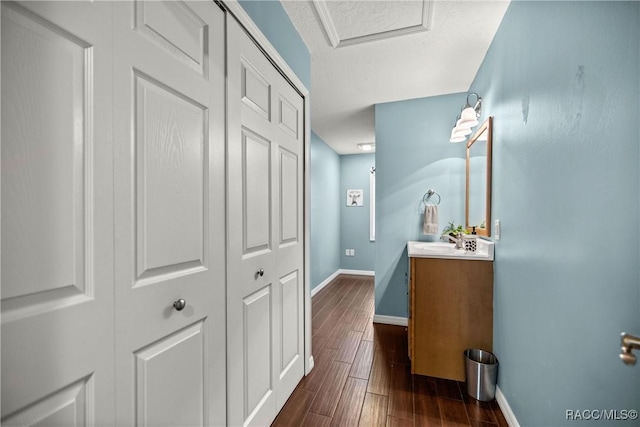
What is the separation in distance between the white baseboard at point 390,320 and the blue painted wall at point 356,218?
2271mm

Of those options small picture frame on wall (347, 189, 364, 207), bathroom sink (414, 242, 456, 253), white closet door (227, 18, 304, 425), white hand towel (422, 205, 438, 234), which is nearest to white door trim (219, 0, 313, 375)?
white closet door (227, 18, 304, 425)

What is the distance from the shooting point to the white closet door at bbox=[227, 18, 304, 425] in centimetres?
124

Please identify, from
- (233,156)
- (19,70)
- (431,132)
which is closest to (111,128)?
(19,70)

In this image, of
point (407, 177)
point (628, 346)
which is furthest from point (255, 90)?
point (407, 177)

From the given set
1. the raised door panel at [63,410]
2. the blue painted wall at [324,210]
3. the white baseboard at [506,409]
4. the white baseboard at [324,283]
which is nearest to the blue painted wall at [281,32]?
the raised door panel at [63,410]

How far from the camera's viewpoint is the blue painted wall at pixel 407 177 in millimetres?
2963

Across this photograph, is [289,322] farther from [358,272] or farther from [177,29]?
[358,272]

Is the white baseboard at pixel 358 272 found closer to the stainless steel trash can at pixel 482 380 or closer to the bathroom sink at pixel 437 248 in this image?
the bathroom sink at pixel 437 248

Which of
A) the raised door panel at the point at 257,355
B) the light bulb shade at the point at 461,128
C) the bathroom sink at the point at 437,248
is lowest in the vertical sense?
the raised door panel at the point at 257,355

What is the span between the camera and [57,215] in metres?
0.63

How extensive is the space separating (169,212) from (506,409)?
209 cm

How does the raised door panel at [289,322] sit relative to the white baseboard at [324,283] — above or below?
above

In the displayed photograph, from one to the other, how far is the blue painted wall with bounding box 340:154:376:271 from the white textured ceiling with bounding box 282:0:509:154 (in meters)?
2.37

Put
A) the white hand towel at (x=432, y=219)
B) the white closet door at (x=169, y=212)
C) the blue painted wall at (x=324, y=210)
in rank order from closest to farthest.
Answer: the white closet door at (x=169, y=212) < the white hand towel at (x=432, y=219) < the blue painted wall at (x=324, y=210)
